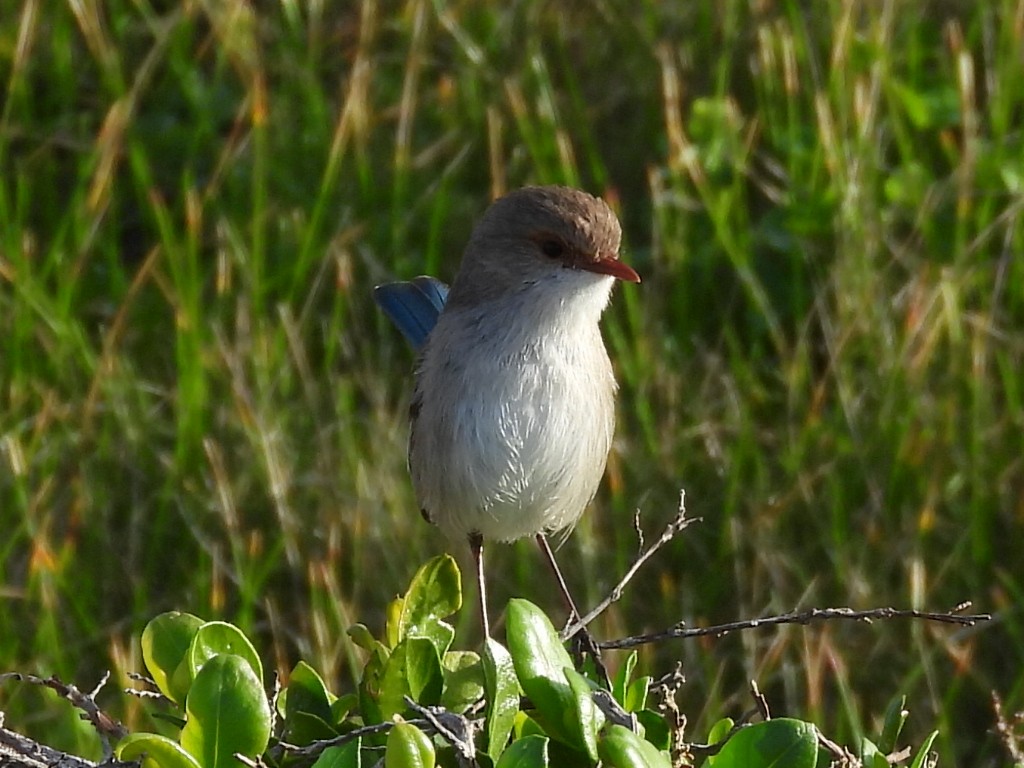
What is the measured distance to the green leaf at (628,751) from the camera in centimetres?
200

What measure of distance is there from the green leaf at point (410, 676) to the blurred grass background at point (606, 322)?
6.00ft

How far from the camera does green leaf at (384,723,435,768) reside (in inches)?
78.4

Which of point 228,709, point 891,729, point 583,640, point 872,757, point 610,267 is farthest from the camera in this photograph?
point 610,267

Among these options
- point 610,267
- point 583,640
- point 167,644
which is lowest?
point 583,640

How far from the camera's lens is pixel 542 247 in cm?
394

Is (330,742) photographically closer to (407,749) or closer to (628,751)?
(407,749)

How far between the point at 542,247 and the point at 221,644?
182 centimetres

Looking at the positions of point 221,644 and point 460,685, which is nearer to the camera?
point 221,644

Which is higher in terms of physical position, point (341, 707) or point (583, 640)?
point (341, 707)

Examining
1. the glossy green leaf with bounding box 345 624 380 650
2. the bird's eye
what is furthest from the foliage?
the bird's eye

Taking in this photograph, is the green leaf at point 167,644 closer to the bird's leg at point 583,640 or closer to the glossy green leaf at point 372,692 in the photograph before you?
the glossy green leaf at point 372,692

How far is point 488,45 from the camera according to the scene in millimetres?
6309

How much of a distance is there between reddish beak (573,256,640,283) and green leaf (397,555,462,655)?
121 cm

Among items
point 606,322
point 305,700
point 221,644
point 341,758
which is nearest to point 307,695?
point 305,700
